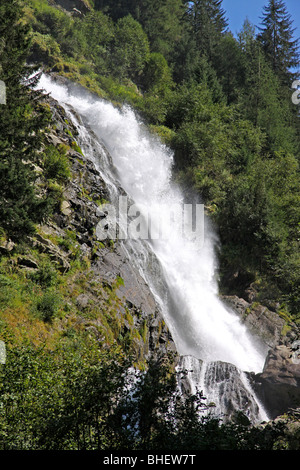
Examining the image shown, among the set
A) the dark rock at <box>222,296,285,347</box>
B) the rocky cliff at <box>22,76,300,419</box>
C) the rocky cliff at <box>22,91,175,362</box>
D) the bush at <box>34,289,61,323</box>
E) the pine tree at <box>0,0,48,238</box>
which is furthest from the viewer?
the dark rock at <box>222,296,285,347</box>

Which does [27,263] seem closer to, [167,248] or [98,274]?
[98,274]

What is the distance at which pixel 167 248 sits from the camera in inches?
1006

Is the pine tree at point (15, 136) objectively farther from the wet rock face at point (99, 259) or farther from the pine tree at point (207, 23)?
the pine tree at point (207, 23)

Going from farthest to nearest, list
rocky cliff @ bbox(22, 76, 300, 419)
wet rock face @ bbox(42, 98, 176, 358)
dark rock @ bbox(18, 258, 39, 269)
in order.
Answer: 1. wet rock face @ bbox(42, 98, 176, 358)
2. rocky cliff @ bbox(22, 76, 300, 419)
3. dark rock @ bbox(18, 258, 39, 269)

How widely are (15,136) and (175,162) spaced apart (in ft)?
72.4

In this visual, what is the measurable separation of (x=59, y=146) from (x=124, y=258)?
699 cm

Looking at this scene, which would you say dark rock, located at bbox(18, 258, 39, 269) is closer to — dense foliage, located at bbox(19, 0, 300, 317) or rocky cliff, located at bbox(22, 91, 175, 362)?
rocky cliff, located at bbox(22, 91, 175, 362)

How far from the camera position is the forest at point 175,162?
6641 mm

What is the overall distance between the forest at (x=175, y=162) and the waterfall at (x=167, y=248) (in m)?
2.01

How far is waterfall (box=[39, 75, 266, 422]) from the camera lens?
805 inches

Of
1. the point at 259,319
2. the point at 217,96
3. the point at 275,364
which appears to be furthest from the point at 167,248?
the point at 217,96

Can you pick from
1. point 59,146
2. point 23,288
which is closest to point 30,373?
point 23,288

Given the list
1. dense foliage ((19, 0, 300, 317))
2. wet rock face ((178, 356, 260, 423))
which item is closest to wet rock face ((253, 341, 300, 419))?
Result: wet rock face ((178, 356, 260, 423))

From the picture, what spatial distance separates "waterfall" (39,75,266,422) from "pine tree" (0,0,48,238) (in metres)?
6.87
